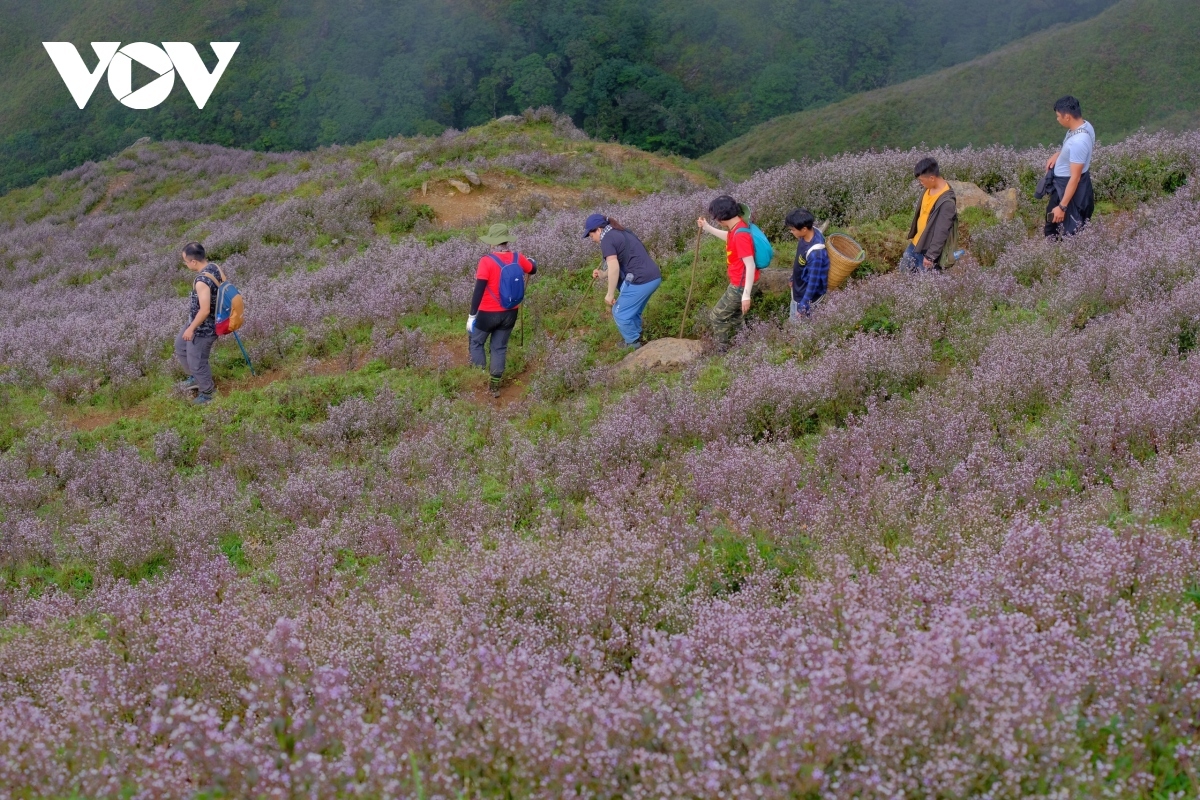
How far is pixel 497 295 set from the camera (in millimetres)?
8820

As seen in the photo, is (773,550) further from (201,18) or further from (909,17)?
(909,17)

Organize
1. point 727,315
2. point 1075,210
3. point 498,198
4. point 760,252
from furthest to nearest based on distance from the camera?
point 498,198 → point 1075,210 → point 727,315 → point 760,252

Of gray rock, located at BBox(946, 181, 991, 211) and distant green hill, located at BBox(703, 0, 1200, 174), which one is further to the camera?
distant green hill, located at BBox(703, 0, 1200, 174)

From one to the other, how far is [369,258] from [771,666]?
40.6ft

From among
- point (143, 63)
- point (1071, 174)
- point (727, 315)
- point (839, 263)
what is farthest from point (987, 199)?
point (143, 63)

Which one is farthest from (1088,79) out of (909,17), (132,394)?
(132,394)

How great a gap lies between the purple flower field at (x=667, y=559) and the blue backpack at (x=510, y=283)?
776 millimetres

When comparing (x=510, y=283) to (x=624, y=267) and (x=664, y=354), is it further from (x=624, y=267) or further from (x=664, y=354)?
(x=664, y=354)

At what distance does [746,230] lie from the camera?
8.09 meters

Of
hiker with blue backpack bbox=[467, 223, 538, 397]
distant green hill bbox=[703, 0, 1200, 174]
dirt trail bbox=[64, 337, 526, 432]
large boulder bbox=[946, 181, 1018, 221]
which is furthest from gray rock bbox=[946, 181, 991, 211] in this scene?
distant green hill bbox=[703, 0, 1200, 174]

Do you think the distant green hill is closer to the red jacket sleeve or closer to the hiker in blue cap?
the hiker in blue cap

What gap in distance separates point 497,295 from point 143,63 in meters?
92.7

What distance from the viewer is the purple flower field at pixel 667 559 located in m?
2.74

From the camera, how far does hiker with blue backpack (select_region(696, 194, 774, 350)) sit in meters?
7.98
